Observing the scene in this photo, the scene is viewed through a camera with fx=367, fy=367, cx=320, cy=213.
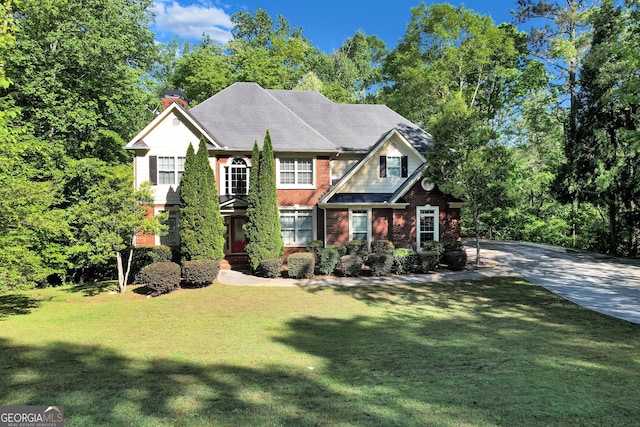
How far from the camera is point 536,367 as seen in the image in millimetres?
6098

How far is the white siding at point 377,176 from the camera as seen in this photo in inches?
783

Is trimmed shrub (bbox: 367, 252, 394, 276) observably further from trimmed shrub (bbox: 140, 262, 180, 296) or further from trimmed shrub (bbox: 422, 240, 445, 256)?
trimmed shrub (bbox: 140, 262, 180, 296)

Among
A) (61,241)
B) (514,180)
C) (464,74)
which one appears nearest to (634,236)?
(514,180)

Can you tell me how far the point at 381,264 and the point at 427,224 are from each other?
4636mm

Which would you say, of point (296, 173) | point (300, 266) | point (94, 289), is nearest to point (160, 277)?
point (94, 289)

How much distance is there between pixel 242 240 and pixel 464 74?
904 inches

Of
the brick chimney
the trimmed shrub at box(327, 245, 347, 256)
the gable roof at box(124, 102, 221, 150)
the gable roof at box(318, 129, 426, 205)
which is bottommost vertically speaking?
the trimmed shrub at box(327, 245, 347, 256)

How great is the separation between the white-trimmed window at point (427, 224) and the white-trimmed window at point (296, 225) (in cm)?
565

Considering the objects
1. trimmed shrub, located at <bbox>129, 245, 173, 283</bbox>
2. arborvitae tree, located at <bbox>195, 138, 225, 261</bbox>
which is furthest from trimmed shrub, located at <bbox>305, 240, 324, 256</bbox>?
trimmed shrub, located at <bbox>129, 245, 173, 283</bbox>

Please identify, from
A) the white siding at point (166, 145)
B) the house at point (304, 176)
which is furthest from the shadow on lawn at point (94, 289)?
the white siding at point (166, 145)

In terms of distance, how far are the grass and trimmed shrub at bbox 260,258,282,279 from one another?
11.2 feet

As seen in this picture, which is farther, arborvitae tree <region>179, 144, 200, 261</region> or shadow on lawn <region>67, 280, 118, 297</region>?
arborvitae tree <region>179, 144, 200, 261</region>

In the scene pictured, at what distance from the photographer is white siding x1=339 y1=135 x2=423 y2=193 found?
19897mm

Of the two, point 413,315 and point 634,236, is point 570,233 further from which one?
point 413,315
